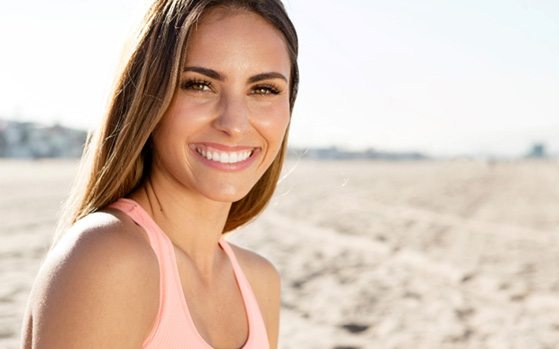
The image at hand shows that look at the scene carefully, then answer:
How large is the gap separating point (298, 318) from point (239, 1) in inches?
140

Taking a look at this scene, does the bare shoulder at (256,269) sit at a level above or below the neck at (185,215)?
below

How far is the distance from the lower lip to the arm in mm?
358

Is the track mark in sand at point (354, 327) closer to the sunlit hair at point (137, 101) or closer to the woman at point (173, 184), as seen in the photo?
the woman at point (173, 184)

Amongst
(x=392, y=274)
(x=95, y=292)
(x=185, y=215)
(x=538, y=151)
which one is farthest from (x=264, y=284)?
(x=538, y=151)

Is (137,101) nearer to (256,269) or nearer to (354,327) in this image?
(256,269)

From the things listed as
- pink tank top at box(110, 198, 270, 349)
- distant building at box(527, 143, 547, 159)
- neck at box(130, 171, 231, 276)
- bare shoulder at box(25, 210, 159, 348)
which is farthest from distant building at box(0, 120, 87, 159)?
distant building at box(527, 143, 547, 159)

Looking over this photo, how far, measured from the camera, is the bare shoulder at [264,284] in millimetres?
2223

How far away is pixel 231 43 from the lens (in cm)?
171

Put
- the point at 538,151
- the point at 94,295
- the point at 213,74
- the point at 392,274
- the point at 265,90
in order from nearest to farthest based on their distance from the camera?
1. the point at 94,295
2. the point at 213,74
3. the point at 265,90
4. the point at 392,274
5. the point at 538,151

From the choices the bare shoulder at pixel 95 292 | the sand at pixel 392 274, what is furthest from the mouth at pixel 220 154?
the sand at pixel 392 274

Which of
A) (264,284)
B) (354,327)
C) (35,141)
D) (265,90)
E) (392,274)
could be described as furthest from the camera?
(35,141)

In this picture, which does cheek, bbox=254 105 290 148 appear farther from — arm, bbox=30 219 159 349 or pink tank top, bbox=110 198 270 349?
arm, bbox=30 219 159 349

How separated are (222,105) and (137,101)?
23 cm

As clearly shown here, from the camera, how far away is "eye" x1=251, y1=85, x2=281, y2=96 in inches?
70.3
